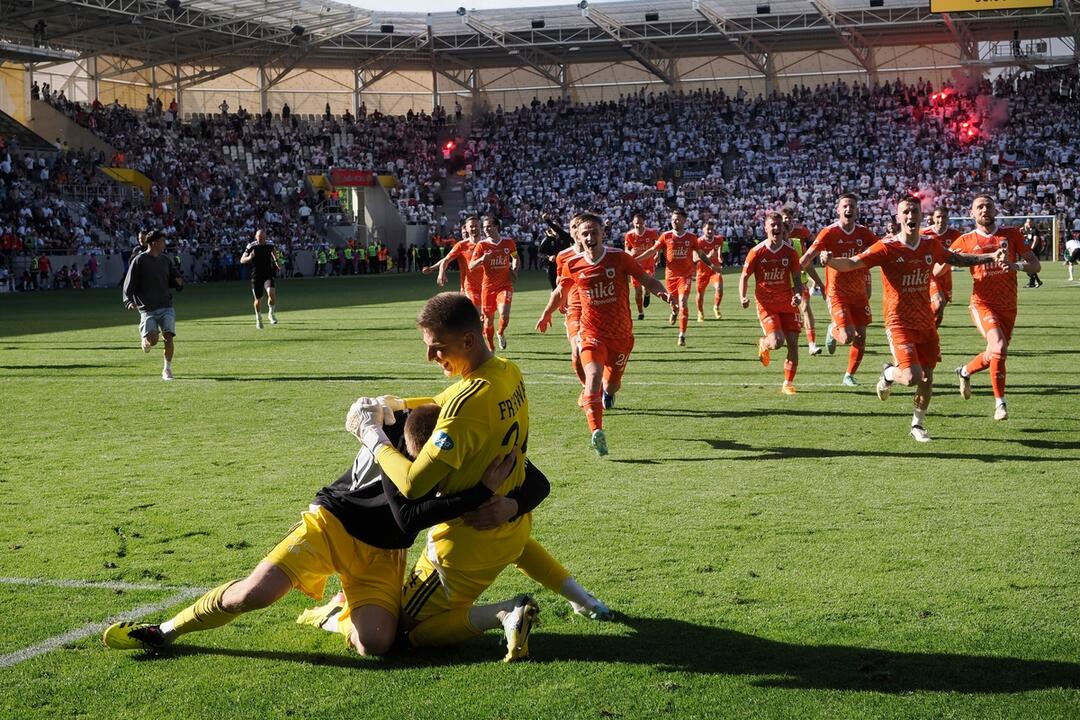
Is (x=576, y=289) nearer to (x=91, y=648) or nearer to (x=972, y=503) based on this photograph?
(x=972, y=503)

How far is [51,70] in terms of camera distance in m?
58.1

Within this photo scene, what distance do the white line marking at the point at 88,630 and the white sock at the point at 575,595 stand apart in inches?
76.1

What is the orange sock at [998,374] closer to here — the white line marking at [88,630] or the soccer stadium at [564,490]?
the soccer stadium at [564,490]

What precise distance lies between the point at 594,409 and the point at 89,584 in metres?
4.97

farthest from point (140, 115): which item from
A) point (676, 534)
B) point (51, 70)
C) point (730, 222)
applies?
point (676, 534)

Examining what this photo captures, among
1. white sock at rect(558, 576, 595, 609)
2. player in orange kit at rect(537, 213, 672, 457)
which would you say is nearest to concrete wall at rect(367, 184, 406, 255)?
player in orange kit at rect(537, 213, 672, 457)

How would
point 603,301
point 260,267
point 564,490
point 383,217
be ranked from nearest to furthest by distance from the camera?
point 564,490, point 603,301, point 260,267, point 383,217

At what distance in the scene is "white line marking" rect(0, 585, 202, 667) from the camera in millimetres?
5285

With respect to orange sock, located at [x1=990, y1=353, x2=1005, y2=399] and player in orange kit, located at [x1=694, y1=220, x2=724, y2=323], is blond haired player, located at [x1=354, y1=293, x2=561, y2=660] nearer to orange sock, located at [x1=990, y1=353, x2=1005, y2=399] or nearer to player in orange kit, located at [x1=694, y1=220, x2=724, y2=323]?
orange sock, located at [x1=990, y1=353, x2=1005, y2=399]

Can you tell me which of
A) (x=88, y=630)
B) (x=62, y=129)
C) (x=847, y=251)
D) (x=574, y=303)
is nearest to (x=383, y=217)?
(x=62, y=129)

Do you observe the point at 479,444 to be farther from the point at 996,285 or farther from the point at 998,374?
the point at 996,285

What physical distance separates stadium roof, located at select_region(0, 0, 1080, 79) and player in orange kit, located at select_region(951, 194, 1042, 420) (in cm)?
4538

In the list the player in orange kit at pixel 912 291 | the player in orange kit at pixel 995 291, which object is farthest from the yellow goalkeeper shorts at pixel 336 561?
the player in orange kit at pixel 995 291

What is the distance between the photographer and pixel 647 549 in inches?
278
